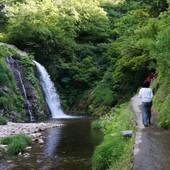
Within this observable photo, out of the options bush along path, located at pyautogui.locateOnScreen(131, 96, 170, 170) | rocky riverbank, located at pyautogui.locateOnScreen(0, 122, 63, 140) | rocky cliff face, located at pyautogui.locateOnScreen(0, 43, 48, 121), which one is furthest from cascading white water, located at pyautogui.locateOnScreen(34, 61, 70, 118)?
bush along path, located at pyautogui.locateOnScreen(131, 96, 170, 170)

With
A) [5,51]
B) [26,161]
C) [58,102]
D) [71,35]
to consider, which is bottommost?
[26,161]

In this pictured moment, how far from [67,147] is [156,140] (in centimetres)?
618

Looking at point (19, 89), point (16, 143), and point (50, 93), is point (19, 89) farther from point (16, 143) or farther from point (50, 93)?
point (16, 143)

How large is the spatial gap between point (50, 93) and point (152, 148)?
26469mm

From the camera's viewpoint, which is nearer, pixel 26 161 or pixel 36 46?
pixel 26 161

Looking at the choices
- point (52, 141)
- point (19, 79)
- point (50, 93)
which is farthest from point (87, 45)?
point (52, 141)

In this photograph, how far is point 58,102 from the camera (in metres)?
37.3

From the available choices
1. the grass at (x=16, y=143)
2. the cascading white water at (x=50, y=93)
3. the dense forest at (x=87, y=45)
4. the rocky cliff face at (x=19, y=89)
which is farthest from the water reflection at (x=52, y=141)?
the cascading white water at (x=50, y=93)

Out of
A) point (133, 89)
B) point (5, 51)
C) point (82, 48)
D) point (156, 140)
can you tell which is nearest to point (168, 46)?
point (156, 140)

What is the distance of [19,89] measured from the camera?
33.6 meters

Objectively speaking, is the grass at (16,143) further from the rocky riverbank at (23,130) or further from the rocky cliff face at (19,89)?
the rocky cliff face at (19,89)

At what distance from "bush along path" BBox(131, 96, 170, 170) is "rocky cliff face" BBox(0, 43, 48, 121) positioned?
16733mm

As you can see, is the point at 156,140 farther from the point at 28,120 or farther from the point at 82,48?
the point at 82,48

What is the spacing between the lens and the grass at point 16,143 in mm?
16734
